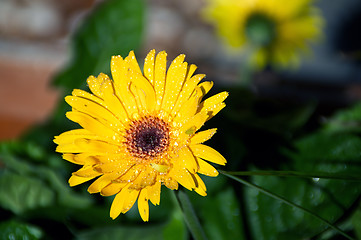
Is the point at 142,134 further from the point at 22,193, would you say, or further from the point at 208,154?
the point at 22,193

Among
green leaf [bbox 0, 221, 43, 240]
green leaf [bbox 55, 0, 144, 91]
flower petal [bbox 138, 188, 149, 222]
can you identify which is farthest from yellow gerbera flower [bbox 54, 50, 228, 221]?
green leaf [bbox 55, 0, 144, 91]

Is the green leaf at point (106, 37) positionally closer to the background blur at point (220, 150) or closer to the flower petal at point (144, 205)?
the background blur at point (220, 150)

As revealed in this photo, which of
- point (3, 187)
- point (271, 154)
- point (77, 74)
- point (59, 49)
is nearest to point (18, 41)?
point (59, 49)

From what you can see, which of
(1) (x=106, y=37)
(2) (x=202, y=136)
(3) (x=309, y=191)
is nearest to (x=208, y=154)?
(2) (x=202, y=136)

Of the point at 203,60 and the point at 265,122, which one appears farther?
the point at 203,60

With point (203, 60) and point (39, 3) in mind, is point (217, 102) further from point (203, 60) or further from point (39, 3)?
point (39, 3)

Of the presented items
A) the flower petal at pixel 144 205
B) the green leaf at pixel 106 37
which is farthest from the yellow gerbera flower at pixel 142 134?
the green leaf at pixel 106 37
